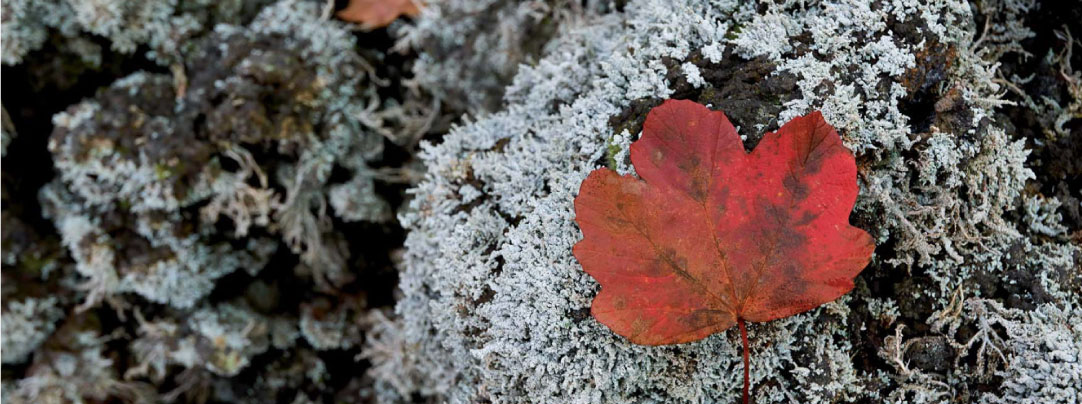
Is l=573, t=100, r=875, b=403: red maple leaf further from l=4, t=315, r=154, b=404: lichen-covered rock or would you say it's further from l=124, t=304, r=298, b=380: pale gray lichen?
l=4, t=315, r=154, b=404: lichen-covered rock

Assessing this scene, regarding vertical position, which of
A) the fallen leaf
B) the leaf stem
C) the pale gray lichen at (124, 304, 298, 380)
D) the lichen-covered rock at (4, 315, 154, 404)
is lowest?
the lichen-covered rock at (4, 315, 154, 404)

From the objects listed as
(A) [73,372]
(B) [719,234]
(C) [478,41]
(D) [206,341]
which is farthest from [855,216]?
(A) [73,372]

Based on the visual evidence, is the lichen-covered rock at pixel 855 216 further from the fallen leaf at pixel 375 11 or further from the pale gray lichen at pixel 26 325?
the pale gray lichen at pixel 26 325

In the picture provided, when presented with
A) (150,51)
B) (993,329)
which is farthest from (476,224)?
(150,51)

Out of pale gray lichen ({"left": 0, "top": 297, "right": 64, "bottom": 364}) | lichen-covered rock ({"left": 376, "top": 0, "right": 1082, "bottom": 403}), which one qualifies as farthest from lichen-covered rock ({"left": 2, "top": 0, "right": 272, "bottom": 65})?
lichen-covered rock ({"left": 376, "top": 0, "right": 1082, "bottom": 403})

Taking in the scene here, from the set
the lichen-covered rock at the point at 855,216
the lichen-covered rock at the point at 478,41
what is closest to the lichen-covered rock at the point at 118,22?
the lichen-covered rock at the point at 478,41

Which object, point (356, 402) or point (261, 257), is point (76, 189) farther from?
point (356, 402)

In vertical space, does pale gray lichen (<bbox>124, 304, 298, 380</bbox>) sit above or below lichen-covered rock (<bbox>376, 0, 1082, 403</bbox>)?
below
